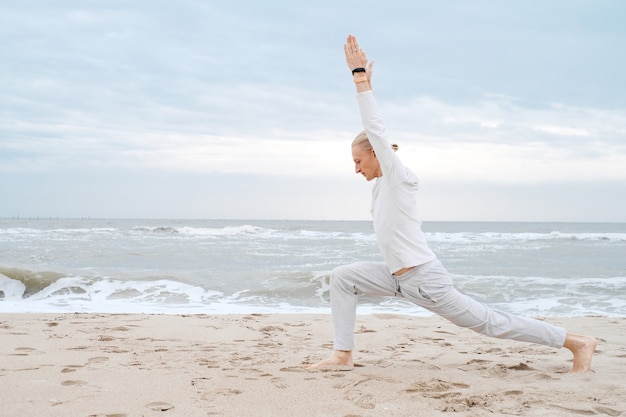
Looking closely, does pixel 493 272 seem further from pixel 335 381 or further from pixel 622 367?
pixel 335 381

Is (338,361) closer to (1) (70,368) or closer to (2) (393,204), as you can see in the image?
(2) (393,204)

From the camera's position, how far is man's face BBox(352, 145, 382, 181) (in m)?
3.67

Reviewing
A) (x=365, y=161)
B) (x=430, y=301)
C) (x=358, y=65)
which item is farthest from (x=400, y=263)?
(x=358, y=65)

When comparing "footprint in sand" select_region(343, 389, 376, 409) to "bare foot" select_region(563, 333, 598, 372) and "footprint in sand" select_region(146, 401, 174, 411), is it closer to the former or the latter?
"footprint in sand" select_region(146, 401, 174, 411)

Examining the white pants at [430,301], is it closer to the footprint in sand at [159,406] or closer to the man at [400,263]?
the man at [400,263]

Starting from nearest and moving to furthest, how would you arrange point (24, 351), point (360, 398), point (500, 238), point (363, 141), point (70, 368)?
1. point (360, 398)
2. point (363, 141)
3. point (70, 368)
4. point (24, 351)
5. point (500, 238)

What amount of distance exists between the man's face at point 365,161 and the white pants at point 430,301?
58 centimetres

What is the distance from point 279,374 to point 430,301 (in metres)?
1.02

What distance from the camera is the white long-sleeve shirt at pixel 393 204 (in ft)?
11.2

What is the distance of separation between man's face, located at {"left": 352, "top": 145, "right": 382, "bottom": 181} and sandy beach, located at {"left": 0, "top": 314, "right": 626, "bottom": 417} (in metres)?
1.23

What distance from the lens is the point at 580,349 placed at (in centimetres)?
384

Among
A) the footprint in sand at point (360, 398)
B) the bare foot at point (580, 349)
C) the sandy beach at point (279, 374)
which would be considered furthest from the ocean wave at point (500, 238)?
A: the footprint in sand at point (360, 398)

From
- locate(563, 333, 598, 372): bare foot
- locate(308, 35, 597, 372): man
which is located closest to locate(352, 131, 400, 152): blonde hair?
locate(308, 35, 597, 372): man

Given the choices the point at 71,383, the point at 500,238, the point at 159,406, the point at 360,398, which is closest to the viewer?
the point at 159,406
